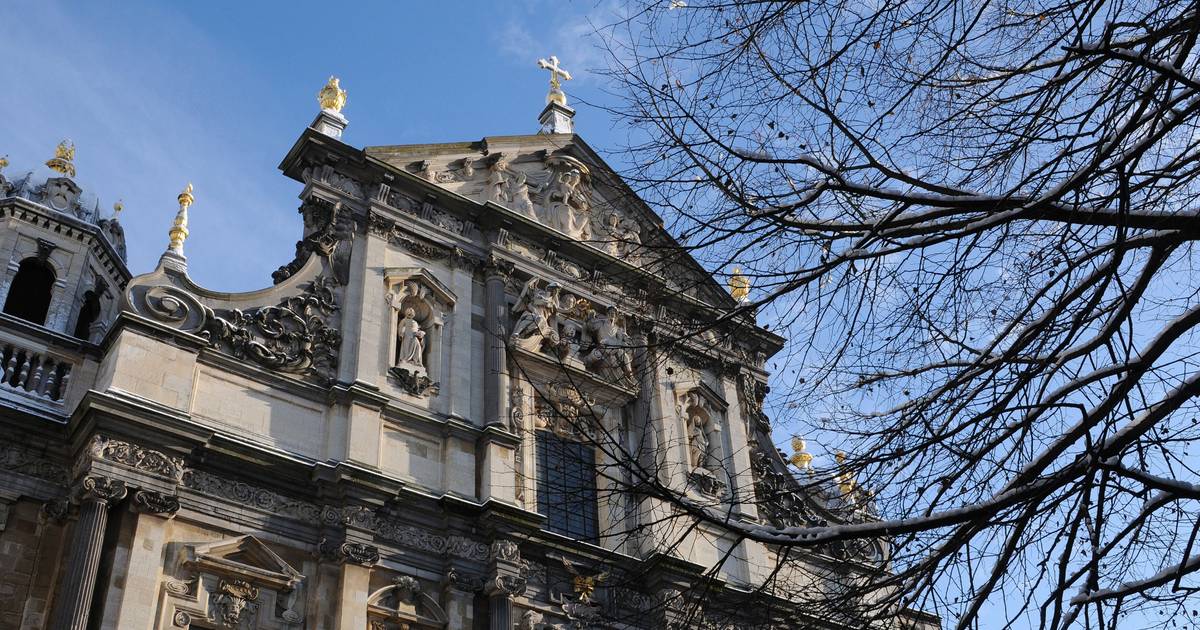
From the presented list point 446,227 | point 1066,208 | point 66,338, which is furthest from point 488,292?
point 1066,208

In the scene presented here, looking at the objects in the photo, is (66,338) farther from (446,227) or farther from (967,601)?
(967,601)

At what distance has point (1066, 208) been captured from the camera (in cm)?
752

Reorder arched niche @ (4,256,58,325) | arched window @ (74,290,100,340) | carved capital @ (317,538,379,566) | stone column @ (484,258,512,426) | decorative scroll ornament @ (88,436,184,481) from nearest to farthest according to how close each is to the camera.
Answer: decorative scroll ornament @ (88,436,184,481) → carved capital @ (317,538,379,566) → stone column @ (484,258,512,426) → arched niche @ (4,256,58,325) → arched window @ (74,290,100,340)

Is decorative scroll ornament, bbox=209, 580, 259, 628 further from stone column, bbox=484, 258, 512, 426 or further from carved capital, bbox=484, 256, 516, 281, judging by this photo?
carved capital, bbox=484, 256, 516, 281

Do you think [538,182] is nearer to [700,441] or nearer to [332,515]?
[700,441]

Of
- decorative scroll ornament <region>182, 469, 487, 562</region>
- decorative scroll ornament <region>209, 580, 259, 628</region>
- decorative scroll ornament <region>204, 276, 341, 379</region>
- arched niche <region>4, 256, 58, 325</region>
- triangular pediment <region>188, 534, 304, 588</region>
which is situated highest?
arched niche <region>4, 256, 58, 325</region>

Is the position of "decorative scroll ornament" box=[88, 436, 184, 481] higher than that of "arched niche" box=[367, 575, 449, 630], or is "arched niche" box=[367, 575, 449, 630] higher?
"decorative scroll ornament" box=[88, 436, 184, 481]

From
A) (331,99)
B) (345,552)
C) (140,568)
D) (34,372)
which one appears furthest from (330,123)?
(140,568)

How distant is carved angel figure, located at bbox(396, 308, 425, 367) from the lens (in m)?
17.3

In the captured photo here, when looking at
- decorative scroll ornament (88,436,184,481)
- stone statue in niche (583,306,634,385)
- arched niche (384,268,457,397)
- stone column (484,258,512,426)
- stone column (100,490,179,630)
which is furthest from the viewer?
stone statue in niche (583,306,634,385)

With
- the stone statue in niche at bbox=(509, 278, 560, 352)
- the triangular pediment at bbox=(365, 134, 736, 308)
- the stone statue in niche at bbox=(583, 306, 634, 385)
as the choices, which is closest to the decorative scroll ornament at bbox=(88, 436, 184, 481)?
the stone statue in niche at bbox=(509, 278, 560, 352)

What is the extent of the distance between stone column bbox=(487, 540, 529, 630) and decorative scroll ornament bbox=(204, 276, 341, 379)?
327cm

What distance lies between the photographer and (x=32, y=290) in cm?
2369

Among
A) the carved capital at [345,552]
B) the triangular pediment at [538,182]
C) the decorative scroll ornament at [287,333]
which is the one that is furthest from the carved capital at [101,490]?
the triangular pediment at [538,182]
